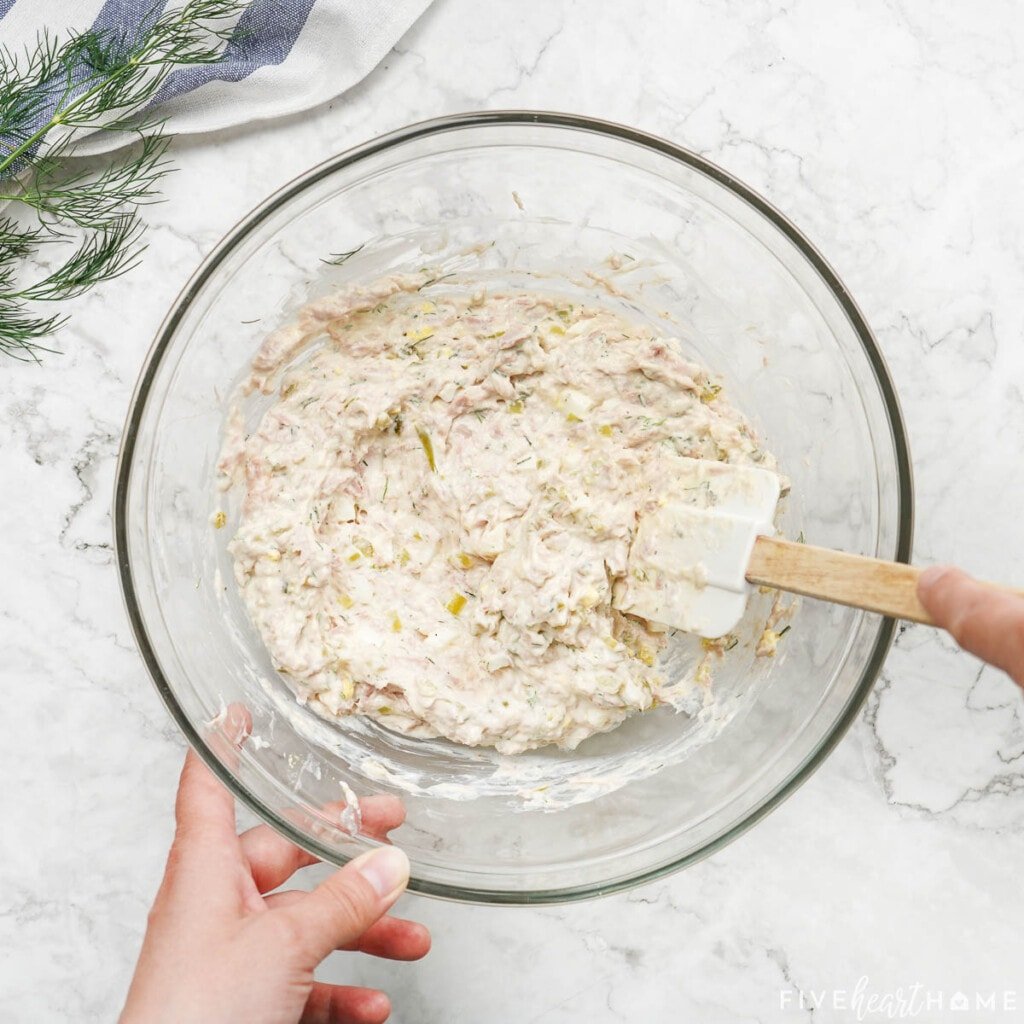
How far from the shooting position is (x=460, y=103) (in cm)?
187

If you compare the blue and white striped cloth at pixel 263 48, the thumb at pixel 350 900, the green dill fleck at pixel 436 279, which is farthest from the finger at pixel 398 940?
the blue and white striped cloth at pixel 263 48

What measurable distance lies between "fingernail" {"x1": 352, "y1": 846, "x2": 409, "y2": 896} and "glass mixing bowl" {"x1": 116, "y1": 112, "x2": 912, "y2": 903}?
0.26 feet

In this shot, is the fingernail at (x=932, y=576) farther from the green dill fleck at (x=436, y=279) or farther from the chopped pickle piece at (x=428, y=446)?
the green dill fleck at (x=436, y=279)

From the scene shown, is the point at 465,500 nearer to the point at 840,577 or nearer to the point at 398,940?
the point at 840,577

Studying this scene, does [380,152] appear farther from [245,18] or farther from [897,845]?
[897,845]

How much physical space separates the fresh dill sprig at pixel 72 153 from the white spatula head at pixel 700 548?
1184mm

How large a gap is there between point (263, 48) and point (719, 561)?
1.36 meters

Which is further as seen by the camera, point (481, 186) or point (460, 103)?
point (460, 103)

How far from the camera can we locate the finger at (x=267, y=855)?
1.71 meters

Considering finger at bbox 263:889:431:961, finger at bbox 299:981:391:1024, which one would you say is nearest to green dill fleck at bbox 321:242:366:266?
finger at bbox 263:889:431:961

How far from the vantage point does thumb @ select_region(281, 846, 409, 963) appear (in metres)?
1.37

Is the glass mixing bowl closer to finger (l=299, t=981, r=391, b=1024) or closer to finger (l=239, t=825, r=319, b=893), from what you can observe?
finger (l=239, t=825, r=319, b=893)

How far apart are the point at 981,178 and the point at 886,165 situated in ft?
0.63

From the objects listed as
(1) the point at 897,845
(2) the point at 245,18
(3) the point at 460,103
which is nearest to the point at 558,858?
(1) the point at 897,845
